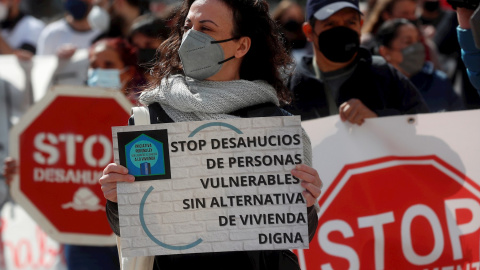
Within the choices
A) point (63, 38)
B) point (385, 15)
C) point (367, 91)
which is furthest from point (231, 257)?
point (63, 38)

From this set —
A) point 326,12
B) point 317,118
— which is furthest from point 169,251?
point 326,12

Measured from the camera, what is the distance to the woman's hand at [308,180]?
8.26 feet

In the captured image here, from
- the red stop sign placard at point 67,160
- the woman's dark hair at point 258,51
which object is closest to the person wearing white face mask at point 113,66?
the red stop sign placard at point 67,160

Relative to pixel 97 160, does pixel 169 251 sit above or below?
below

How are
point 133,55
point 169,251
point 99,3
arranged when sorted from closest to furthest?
point 169,251
point 133,55
point 99,3

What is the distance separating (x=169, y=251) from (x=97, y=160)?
2171 mm

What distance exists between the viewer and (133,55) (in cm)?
516

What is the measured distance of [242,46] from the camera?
110 inches

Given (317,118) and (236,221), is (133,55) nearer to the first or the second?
(317,118)

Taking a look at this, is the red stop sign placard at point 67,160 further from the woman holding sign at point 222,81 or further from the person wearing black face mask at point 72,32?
the person wearing black face mask at point 72,32

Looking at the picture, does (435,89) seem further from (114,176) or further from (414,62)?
(114,176)

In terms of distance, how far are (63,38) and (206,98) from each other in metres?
4.88

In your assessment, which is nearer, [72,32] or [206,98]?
[206,98]

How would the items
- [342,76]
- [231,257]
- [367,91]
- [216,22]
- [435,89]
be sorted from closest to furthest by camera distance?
[231,257], [216,22], [367,91], [342,76], [435,89]
